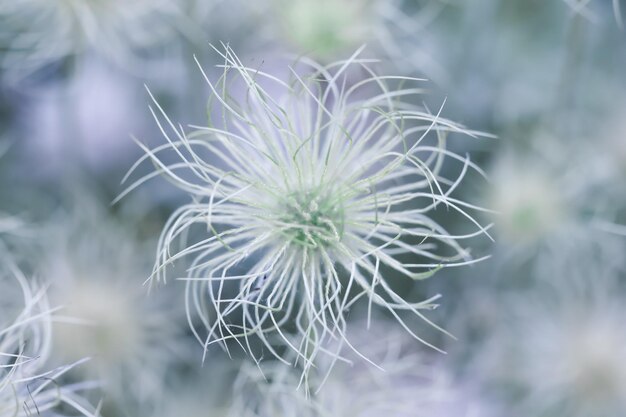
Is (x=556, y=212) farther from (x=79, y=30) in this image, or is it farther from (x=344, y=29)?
(x=79, y=30)

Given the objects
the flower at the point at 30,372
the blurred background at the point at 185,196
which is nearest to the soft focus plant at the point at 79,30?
the blurred background at the point at 185,196

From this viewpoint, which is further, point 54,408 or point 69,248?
point 69,248

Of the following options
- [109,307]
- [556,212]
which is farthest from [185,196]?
[556,212]

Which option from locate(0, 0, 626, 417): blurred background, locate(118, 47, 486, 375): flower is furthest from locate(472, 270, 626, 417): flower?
locate(118, 47, 486, 375): flower

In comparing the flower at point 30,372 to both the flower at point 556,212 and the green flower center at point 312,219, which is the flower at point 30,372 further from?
the flower at point 556,212

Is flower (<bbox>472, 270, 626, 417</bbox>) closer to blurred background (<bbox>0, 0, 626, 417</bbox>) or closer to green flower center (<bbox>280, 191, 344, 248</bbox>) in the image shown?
blurred background (<bbox>0, 0, 626, 417</bbox>)

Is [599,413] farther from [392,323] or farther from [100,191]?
[100,191]

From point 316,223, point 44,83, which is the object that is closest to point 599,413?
point 316,223
